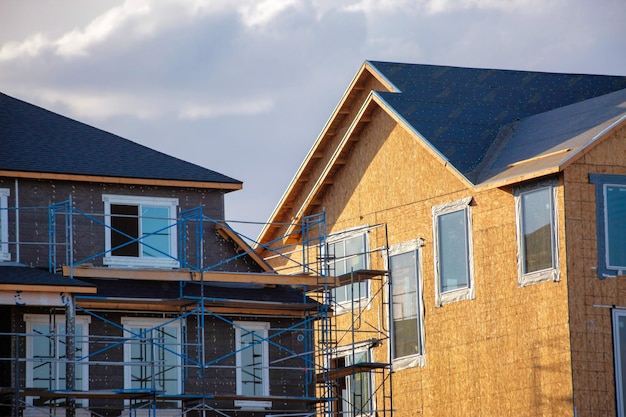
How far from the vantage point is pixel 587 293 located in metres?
31.7

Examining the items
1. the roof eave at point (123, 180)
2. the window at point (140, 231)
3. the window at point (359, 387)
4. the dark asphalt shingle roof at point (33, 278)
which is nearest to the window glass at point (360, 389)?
the window at point (359, 387)

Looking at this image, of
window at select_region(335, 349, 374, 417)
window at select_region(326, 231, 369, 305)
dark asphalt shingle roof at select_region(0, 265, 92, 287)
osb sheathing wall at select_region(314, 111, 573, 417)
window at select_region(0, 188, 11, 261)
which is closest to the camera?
dark asphalt shingle roof at select_region(0, 265, 92, 287)

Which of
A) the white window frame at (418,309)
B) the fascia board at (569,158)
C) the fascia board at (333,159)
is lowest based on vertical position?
the white window frame at (418,309)

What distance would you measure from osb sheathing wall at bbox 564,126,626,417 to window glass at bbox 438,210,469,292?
392 cm

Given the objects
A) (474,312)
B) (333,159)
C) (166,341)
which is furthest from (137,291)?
(333,159)

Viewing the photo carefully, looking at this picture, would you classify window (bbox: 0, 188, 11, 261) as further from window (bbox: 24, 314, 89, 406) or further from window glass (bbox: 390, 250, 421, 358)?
window glass (bbox: 390, 250, 421, 358)

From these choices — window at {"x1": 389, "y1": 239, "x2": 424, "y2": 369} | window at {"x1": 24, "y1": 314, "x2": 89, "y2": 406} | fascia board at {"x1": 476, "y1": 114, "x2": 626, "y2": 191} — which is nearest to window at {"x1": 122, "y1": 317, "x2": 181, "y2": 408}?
window at {"x1": 24, "y1": 314, "x2": 89, "y2": 406}

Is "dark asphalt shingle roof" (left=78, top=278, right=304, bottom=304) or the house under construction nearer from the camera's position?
the house under construction

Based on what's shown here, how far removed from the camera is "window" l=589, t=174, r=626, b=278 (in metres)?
32.0

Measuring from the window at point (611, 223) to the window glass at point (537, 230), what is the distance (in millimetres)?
1149

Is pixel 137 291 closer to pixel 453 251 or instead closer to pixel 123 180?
pixel 123 180

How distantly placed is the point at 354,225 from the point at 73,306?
503 inches

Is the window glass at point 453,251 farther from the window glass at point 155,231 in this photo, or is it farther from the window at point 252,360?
the window glass at point 155,231

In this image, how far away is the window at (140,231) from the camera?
33688 millimetres
